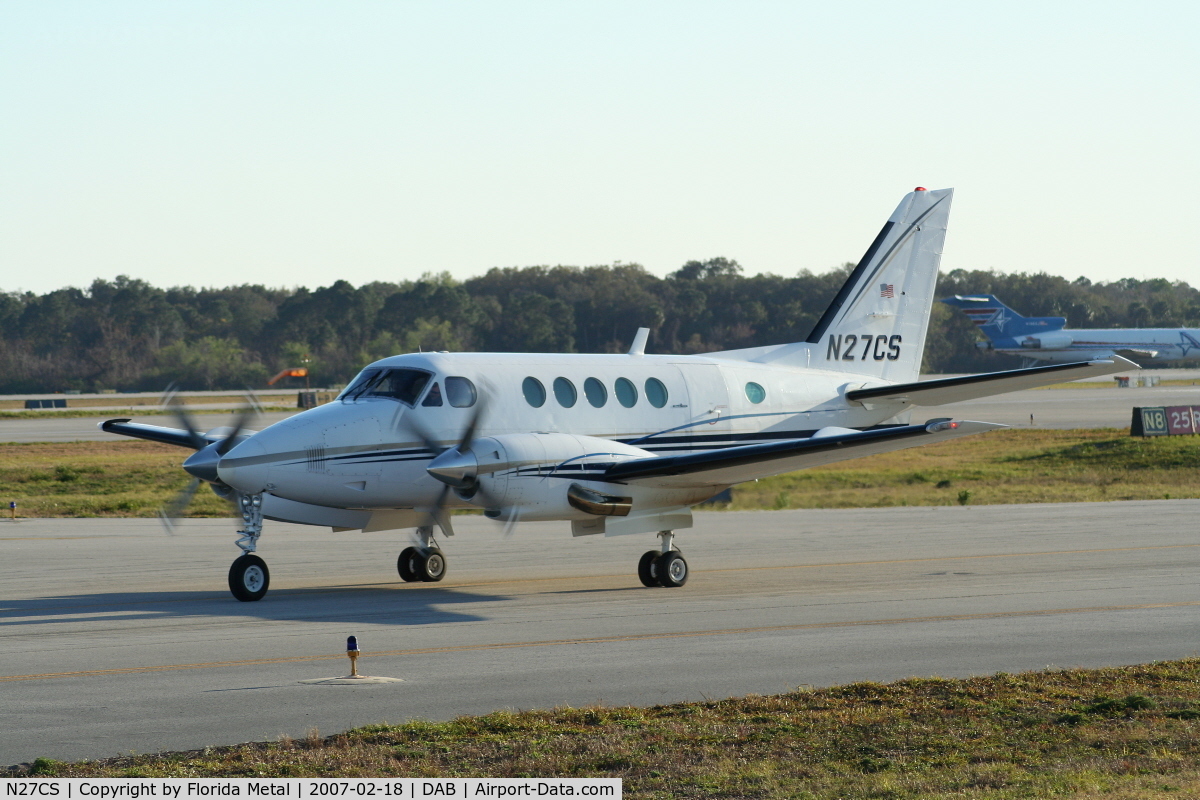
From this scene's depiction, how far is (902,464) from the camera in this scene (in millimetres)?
46531

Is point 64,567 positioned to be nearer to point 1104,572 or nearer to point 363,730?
point 363,730

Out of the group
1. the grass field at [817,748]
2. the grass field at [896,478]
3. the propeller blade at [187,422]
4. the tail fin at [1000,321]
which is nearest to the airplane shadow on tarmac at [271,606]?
the propeller blade at [187,422]

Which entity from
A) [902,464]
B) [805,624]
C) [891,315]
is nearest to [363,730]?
[805,624]

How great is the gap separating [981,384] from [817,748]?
12186 millimetres

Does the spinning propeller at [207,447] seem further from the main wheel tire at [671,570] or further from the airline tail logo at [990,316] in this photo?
the airline tail logo at [990,316]

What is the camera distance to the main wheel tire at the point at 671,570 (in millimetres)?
18625

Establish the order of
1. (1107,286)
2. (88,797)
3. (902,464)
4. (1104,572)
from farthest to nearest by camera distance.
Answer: (1107,286), (902,464), (1104,572), (88,797)

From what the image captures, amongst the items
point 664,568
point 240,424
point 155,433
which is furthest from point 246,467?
point 664,568

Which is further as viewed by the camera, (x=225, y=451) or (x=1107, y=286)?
(x=1107, y=286)

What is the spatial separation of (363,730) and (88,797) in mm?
2224

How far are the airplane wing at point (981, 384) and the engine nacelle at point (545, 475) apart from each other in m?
5.78

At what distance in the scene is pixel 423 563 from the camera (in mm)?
19484

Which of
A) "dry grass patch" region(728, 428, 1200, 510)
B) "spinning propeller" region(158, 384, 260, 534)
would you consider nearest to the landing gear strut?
Answer: "spinning propeller" region(158, 384, 260, 534)

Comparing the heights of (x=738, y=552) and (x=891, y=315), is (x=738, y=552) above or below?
below
